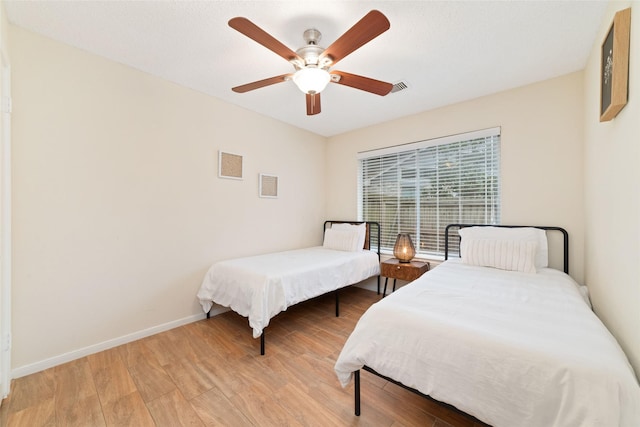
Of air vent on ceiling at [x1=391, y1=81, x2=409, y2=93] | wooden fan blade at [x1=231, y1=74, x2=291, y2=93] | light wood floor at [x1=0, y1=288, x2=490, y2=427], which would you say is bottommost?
light wood floor at [x1=0, y1=288, x2=490, y2=427]

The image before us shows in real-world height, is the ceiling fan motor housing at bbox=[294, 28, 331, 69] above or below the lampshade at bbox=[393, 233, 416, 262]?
above

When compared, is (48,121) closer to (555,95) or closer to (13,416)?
(13,416)

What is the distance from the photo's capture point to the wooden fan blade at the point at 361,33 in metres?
1.26

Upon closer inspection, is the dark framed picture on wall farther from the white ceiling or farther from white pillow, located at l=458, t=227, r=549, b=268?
white pillow, located at l=458, t=227, r=549, b=268

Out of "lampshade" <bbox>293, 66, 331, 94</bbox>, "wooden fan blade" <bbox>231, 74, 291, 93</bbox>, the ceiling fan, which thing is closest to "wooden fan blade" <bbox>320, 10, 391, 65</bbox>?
the ceiling fan

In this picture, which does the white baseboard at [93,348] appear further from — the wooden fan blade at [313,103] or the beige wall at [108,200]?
the wooden fan blade at [313,103]

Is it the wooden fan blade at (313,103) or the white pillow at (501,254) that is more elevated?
the wooden fan blade at (313,103)

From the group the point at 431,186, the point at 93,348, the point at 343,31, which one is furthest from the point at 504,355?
the point at 93,348

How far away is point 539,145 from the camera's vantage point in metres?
2.52

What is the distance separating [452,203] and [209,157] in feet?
9.74

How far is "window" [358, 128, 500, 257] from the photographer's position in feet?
9.45

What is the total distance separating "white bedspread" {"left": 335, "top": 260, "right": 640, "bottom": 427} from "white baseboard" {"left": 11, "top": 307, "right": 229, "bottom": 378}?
1974 mm

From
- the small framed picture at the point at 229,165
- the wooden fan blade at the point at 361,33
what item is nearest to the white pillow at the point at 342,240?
the small framed picture at the point at 229,165

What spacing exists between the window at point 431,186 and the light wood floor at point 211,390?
1.88m
